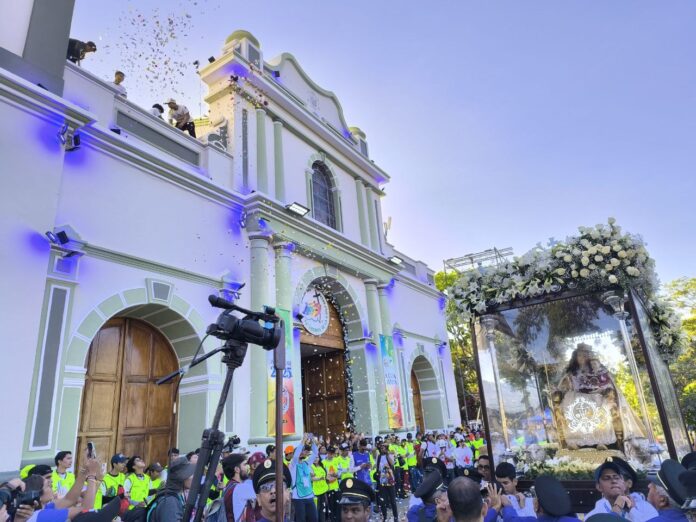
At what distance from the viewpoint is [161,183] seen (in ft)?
32.5

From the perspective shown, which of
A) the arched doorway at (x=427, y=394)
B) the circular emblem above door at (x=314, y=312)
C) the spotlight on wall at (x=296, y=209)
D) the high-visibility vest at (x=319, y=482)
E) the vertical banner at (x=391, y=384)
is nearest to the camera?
the high-visibility vest at (x=319, y=482)

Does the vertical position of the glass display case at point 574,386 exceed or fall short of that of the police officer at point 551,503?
it exceeds it

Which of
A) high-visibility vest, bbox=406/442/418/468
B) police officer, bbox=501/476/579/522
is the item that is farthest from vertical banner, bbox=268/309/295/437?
police officer, bbox=501/476/579/522

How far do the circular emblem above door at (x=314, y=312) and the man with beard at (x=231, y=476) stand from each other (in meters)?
7.46

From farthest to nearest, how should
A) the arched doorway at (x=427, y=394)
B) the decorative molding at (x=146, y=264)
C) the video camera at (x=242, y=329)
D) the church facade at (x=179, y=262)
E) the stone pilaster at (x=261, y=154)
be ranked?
the arched doorway at (x=427, y=394) < the stone pilaster at (x=261, y=154) < the decorative molding at (x=146, y=264) < the church facade at (x=179, y=262) < the video camera at (x=242, y=329)

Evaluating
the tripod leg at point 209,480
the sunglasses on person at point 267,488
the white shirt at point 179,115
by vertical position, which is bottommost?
the sunglasses on person at point 267,488

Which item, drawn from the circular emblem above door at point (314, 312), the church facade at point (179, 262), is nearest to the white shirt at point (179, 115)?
the church facade at point (179, 262)

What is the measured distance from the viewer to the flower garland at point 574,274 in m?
5.95

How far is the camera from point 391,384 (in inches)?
587

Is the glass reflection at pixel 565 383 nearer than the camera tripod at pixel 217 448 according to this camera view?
No

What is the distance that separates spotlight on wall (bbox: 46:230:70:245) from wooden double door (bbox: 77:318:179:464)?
2.08m

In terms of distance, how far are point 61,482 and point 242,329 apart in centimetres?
548

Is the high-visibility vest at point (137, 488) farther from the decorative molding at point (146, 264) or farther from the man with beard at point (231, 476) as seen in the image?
the decorative molding at point (146, 264)

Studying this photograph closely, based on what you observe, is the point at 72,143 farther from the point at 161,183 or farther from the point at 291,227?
the point at 291,227
